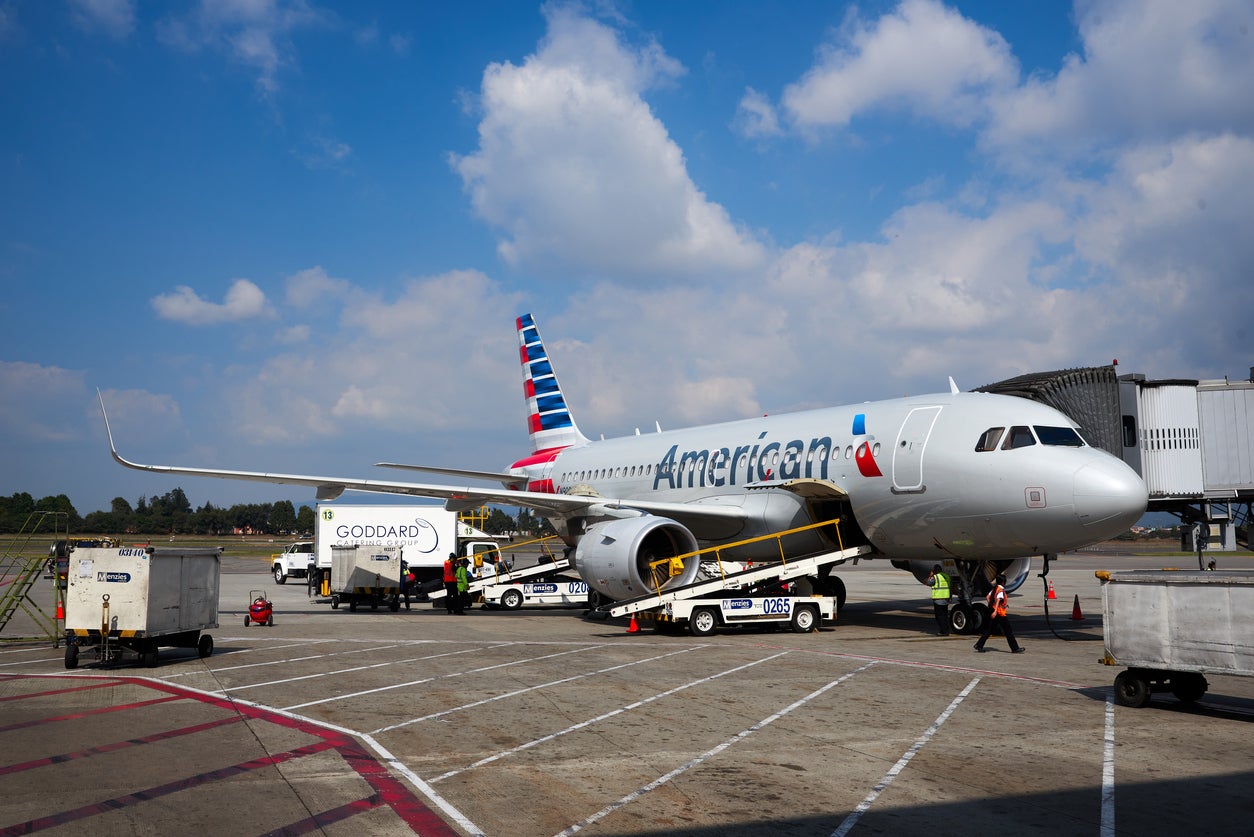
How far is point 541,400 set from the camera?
35062 mm

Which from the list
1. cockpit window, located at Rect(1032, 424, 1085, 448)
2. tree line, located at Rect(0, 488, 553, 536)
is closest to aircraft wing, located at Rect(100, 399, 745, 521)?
cockpit window, located at Rect(1032, 424, 1085, 448)

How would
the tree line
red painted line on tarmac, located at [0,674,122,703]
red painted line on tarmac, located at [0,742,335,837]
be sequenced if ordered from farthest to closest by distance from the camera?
the tree line → red painted line on tarmac, located at [0,674,122,703] → red painted line on tarmac, located at [0,742,335,837]

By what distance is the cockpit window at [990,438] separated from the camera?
1700 cm

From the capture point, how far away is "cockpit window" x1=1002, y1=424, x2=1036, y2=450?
16.7 meters

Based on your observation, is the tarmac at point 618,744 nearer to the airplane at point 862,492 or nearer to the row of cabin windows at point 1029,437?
the airplane at point 862,492

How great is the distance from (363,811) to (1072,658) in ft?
40.4

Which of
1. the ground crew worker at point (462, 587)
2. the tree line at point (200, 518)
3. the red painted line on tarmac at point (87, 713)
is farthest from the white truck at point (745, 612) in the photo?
the tree line at point (200, 518)

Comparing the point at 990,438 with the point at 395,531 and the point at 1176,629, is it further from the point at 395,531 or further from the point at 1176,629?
the point at 395,531

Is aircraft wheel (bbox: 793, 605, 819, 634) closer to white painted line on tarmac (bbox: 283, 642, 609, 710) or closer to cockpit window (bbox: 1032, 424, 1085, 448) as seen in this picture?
white painted line on tarmac (bbox: 283, 642, 609, 710)

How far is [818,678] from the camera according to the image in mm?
13188

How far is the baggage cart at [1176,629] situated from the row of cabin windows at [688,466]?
788cm

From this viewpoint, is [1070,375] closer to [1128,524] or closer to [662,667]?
[1128,524]

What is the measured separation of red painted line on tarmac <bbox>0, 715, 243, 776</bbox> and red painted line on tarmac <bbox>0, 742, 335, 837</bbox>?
156 centimetres

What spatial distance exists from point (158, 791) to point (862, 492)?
1418 cm
